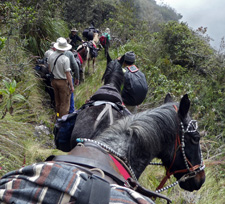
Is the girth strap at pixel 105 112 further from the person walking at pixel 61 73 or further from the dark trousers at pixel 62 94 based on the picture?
the dark trousers at pixel 62 94

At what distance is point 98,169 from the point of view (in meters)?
1.30

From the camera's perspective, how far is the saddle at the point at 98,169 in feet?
3.47

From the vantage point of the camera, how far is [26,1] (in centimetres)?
697

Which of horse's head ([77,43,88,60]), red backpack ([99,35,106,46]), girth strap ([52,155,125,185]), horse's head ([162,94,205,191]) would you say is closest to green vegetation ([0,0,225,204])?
red backpack ([99,35,106,46])

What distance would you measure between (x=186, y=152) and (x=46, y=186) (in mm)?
1629

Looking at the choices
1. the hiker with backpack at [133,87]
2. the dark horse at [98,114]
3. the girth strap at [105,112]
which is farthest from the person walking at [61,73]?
the girth strap at [105,112]

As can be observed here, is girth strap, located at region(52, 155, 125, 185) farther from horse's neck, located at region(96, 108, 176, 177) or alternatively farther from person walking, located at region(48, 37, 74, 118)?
person walking, located at region(48, 37, 74, 118)

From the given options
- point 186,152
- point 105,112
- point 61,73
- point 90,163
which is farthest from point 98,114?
point 61,73

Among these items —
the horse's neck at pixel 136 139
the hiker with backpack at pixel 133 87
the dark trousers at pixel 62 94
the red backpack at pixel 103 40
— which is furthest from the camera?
the red backpack at pixel 103 40

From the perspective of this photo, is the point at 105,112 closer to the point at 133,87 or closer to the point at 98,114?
the point at 98,114

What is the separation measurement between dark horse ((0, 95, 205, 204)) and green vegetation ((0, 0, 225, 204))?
3.72 ft

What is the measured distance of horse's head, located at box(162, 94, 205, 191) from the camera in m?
2.19

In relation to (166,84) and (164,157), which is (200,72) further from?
(164,157)

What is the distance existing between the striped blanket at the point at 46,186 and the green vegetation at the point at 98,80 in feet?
6.04
